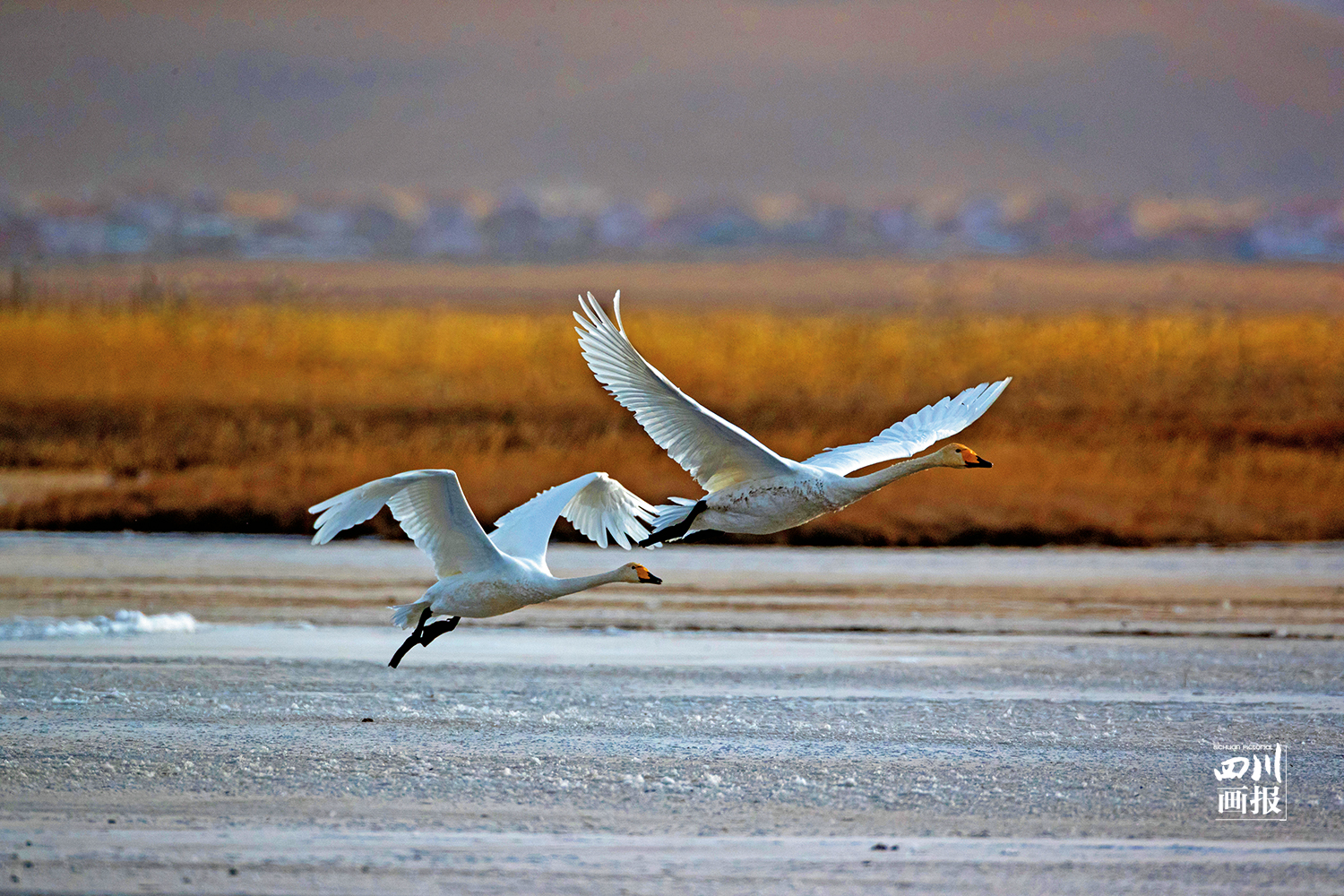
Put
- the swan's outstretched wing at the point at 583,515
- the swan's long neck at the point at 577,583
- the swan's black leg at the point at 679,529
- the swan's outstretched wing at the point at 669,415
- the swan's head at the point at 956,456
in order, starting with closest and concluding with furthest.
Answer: the swan's long neck at the point at 577,583 → the swan's outstretched wing at the point at 669,415 → the swan's black leg at the point at 679,529 → the swan's outstretched wing at the point at 583,515 → the swan's head at the point at 956,456

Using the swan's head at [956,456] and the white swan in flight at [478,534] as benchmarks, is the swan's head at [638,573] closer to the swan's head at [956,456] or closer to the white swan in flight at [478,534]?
the white swan in flight at [478,534]

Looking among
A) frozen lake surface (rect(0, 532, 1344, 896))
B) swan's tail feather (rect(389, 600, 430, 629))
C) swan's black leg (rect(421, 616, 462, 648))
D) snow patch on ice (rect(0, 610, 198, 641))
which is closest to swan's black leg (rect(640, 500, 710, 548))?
frozen lake surface (rect(0, 532, 1344, 896))

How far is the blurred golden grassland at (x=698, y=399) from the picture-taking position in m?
26.1

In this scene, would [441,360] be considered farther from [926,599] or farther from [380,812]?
[380,812]

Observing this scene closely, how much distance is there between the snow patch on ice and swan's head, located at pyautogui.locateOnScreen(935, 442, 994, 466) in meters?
7.06

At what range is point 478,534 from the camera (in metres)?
11.0

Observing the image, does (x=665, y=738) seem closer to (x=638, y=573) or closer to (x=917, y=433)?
(x=638, y=573)

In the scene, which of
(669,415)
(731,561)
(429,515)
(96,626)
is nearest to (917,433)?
(669,415)

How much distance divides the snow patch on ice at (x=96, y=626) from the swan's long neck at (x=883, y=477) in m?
6.81

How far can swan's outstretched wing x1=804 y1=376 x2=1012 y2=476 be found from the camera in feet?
41.1

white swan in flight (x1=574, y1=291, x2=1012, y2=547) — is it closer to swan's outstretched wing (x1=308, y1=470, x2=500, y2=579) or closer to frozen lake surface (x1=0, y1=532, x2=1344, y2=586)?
swan's outstretched wing (x1=308, y1=470, x2=500, y2=579)

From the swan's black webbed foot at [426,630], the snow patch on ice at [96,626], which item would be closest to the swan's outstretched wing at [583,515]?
the swan's black webbed foot at [426,630]

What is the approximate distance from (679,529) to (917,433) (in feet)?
7.86

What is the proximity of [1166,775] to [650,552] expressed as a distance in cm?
1392
